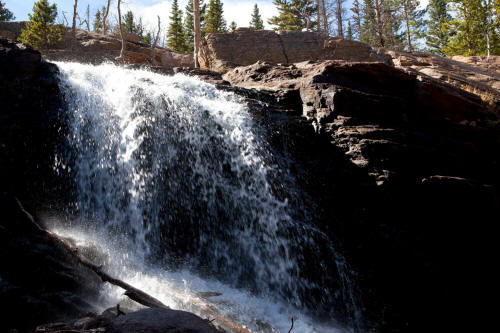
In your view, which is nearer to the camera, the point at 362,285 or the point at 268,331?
the point at 268,331

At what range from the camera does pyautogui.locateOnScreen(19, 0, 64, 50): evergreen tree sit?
19.0 metres

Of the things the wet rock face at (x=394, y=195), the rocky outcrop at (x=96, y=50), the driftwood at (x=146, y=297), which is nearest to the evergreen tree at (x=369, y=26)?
the rocky outcrop at (x=96, y=50)

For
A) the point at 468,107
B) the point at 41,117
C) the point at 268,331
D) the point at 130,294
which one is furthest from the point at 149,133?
the point at 468,107

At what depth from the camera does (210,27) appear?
32.3 m

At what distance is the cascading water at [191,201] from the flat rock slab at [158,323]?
2284 mm

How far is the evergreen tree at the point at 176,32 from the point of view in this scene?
33094 mm

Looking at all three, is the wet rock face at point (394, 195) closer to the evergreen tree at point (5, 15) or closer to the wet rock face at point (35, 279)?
the wet rock face at point (35, 279)

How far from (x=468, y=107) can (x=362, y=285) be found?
244 inches

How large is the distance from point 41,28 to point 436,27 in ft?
132

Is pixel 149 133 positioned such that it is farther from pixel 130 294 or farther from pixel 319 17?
pixel 319 17

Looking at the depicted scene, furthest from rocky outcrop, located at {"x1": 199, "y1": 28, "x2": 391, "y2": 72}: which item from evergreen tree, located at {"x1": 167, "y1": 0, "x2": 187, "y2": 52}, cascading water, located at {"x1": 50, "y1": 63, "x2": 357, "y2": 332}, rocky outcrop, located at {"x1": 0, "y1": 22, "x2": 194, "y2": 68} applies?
evergreen tree, located at {"x1": 167, "y1": 0, "x2": 187, "y2": 52}

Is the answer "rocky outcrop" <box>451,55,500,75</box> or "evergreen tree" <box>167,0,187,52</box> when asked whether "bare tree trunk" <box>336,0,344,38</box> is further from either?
"evergreen tree" <box>167,0,187,52</box>

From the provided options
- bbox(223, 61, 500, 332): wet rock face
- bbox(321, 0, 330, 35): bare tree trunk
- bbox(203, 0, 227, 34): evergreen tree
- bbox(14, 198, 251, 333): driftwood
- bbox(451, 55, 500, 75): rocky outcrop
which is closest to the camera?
bbox(14, 198, 251, 333): driftwood

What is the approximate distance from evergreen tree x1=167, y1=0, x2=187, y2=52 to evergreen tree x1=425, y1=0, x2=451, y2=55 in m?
29.1
